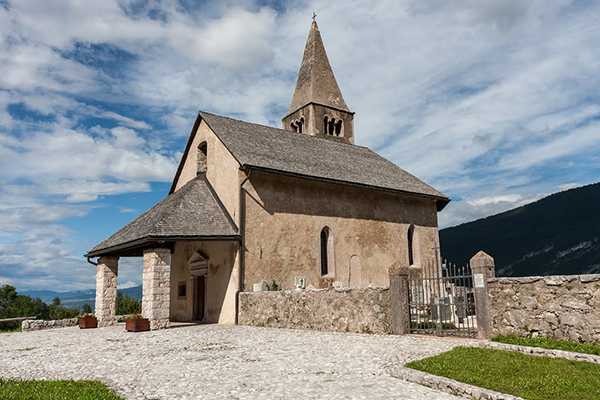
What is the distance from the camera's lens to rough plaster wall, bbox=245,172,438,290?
18.0 meters

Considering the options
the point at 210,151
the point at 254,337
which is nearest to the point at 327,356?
the point at 254,337

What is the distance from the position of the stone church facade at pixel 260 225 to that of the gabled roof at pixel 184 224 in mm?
54

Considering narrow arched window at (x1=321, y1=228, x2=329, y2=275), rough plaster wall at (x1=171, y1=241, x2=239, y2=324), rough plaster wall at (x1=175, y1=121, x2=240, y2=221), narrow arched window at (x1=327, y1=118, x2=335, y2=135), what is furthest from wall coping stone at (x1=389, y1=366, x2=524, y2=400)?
narrow arched window at (x1=327, y1=118, x2=335, y2=135)

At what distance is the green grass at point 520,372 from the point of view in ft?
18.7

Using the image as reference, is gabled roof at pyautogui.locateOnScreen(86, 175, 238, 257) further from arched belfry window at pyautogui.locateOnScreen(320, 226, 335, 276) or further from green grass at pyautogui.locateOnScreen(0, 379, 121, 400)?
green grass at pyautogui.locateOnScreen(0, 379, 121, 400)

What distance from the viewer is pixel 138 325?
14891 mm

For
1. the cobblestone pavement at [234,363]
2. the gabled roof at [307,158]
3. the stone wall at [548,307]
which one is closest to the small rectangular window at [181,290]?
the gabled roof at [307,158]

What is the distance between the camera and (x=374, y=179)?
22391 mm

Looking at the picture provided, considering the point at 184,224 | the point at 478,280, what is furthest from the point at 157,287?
the point at 478,280

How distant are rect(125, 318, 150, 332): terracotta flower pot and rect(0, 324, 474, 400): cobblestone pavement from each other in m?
1.39

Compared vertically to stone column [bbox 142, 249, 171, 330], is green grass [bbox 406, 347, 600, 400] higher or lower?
lower

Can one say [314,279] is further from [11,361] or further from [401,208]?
[11,361]

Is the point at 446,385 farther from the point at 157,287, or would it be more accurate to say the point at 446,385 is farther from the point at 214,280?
the point at 214,280

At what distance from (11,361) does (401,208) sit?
18.1 m
